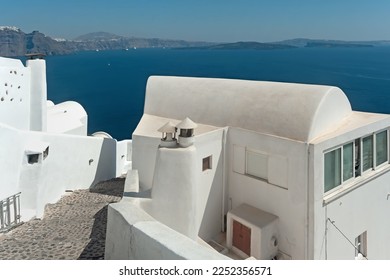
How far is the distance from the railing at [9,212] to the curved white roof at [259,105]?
669 centimetres

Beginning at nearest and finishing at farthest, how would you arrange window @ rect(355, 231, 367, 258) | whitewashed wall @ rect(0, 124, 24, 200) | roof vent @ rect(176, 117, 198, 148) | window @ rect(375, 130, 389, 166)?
roof vent @ rect(176, 117, 198, 148) < whitewashed wall @ rect(0, 124, 24, 200) < window @ rect(375, 130, 389, 166) < window @ rect(355, 231, 367, 258)

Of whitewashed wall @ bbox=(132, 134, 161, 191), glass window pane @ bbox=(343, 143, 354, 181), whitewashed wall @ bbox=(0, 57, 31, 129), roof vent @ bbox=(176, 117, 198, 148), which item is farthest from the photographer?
whitewashed wall @ bbox=(0, 57, 31, 129)

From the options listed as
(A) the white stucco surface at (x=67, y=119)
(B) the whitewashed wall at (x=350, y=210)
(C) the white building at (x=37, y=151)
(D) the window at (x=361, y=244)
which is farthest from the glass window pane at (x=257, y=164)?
(A) the white stucco surface at (x=67, y=119)

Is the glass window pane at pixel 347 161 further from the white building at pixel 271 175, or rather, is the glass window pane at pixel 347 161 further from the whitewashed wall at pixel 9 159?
the whitewashed wall at pixel 9 159

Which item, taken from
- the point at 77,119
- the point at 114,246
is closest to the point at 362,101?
the point at 77,119

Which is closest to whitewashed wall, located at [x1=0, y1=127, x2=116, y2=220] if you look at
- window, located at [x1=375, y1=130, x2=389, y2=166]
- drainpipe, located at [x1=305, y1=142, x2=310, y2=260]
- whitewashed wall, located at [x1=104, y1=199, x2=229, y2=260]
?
whitewashed wall, located at [x1=104, y1=199, x2=229, y2=260]

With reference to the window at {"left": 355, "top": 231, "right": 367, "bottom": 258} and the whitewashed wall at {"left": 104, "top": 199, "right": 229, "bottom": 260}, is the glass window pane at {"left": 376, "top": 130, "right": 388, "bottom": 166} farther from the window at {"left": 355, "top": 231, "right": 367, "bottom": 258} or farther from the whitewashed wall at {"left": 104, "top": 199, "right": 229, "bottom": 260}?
the whitewashed wall at {"left": 104, "top": 199, "right": 229, "bottom": 260}

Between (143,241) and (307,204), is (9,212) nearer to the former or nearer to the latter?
(143,241)

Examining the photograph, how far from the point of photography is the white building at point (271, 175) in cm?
1037

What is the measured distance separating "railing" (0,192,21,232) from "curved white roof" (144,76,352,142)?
22.0 feet

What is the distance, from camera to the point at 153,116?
52.6 feet

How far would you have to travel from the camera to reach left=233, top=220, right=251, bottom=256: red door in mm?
11364

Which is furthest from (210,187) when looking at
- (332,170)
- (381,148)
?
(381,148)
